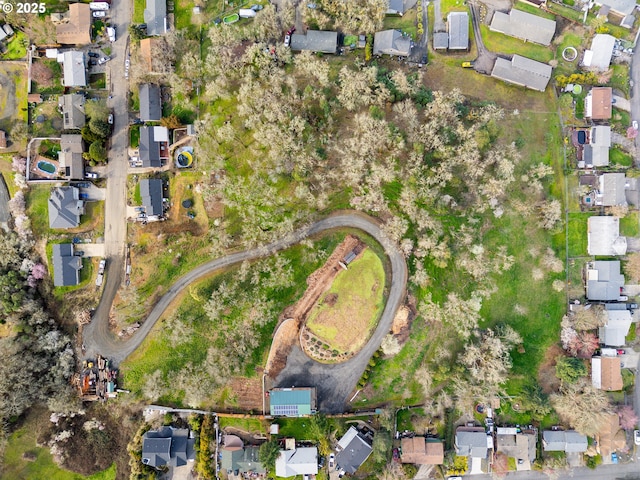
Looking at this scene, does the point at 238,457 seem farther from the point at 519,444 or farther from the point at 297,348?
the point at 519,444

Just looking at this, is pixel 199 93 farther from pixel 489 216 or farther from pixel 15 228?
pixel 489 216

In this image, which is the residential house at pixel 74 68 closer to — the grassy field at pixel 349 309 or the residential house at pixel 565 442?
the grassy field at pixel 349 309

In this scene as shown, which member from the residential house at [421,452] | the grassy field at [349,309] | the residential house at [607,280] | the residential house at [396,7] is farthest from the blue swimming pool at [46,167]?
the residential house at [607,280]

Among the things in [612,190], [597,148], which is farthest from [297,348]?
[597,148]

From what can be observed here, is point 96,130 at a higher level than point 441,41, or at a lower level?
lower

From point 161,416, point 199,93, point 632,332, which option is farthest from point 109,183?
point 632,332

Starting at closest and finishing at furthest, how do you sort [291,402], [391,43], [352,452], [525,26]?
[291,402] → [352,452] → [391,43] → [525,26]

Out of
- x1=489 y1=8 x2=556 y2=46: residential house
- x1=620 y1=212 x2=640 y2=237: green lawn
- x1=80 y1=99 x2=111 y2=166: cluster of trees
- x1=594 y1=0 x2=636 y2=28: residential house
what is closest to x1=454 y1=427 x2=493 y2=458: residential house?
x1=620 y1=212 x2=640 y2=237: green lawn
